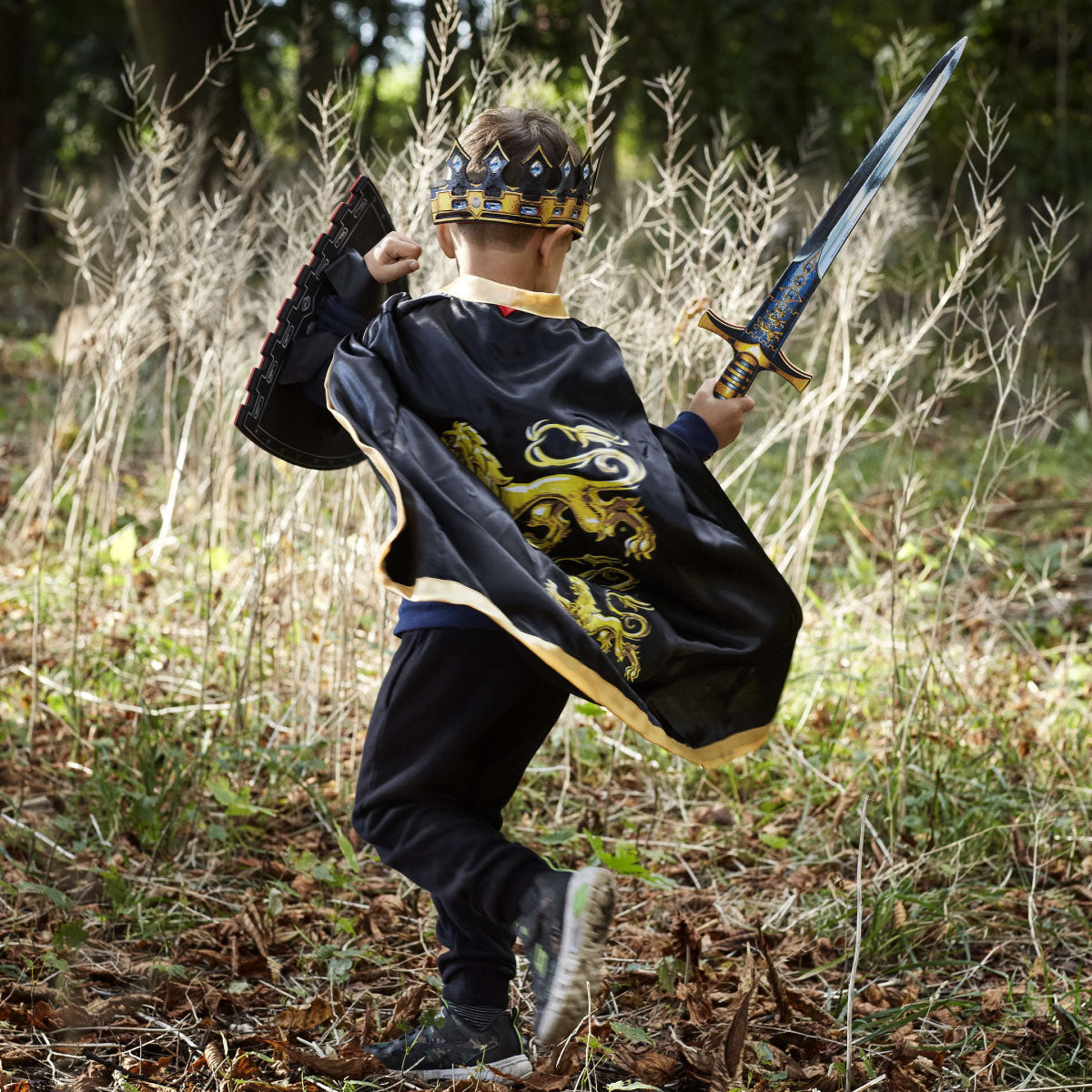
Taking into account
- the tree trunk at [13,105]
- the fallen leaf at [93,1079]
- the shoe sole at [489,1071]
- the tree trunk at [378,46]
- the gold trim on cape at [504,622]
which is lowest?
the fallen leaf at [93,1079]

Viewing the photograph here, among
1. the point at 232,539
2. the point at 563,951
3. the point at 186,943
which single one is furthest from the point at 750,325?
Answer: the point at 232,539

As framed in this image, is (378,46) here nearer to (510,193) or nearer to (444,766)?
(510,193)

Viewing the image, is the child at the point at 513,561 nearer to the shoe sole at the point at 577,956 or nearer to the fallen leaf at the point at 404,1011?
the shoe sole at the point at 577,956

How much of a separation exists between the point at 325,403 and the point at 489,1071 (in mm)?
1127

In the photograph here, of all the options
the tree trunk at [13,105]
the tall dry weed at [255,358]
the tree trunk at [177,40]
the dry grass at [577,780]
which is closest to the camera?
the dry grass at [577,780]

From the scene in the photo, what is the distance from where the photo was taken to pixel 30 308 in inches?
365

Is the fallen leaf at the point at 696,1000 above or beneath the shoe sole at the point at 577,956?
beneath

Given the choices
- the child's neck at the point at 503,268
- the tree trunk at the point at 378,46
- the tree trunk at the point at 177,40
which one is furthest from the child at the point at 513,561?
the tree trunk at the point at 378,46

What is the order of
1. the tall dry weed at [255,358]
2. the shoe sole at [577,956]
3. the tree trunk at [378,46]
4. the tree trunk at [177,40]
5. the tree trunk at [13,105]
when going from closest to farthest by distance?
the shoe sole at [577,956] → the tall dry weed at [255,358] → the tree trunk at [177,40] → the tree trunk at [13,105] → the tree trunk at [378,46]

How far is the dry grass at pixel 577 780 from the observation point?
7.11 feet

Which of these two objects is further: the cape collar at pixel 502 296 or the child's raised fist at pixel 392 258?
the child's raised fist at pixel 392 258

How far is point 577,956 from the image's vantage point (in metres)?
1.62

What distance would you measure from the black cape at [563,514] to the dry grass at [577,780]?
1.49 feet

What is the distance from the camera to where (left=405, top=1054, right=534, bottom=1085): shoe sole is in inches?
75.8
